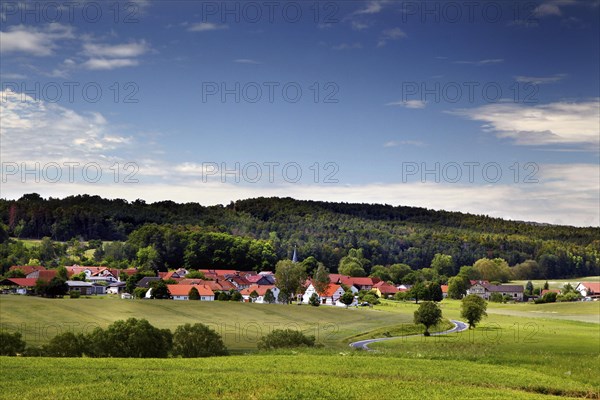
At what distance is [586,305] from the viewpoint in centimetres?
13738

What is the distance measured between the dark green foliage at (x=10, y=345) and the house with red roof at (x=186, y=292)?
8060 cm

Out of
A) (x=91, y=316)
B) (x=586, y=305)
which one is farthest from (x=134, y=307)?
(x=586, y=305)

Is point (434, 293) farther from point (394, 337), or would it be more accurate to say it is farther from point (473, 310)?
point (394, 337)

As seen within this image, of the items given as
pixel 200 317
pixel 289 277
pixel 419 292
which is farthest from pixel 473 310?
pixel 419 292

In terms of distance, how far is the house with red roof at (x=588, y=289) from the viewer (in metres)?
188

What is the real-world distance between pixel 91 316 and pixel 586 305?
10098cm

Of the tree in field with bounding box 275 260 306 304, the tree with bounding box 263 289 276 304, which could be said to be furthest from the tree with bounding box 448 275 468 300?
the tree with bounding box 263 289 276 304

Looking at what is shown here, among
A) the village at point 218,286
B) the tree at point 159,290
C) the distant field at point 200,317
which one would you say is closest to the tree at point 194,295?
the village at point 218,286

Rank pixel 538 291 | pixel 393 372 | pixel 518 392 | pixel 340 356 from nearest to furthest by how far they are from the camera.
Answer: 1. pixel 518 392
2. pixel 393 372
3. pixel 340 356
4. pixel 538 291

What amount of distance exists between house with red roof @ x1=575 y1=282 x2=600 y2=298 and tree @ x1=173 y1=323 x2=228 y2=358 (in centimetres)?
15673

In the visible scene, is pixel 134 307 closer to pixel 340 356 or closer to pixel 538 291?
pixel 340 356

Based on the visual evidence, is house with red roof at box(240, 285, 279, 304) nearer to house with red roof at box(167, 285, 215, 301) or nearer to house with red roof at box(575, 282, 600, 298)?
house with red roof at box(167, 285, 215, 301)

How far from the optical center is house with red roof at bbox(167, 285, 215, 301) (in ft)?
433

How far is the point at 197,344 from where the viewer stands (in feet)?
182
